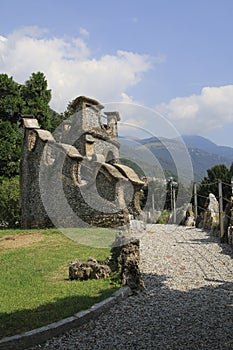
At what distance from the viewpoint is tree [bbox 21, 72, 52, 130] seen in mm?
29406

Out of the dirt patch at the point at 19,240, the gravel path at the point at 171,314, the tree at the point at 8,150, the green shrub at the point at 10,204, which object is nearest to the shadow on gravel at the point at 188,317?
the gravel path at the point at 171,314

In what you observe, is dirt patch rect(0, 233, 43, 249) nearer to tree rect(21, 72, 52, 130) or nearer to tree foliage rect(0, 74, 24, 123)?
tree foliage rect(0, 74, 24, 123)

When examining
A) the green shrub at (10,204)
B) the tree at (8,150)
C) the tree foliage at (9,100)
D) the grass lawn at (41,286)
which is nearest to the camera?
the grass lawn at (41,286)

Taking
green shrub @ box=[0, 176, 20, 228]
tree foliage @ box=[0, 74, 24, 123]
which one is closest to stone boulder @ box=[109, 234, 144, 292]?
green shrub @ box=[0, 176, 20, 228]

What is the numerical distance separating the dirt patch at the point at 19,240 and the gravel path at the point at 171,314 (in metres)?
4.43

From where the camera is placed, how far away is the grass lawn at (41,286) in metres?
5.05

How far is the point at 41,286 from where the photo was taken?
6.78 metres

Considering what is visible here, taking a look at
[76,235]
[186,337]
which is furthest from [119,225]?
[186,337]

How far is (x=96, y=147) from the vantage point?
20.1m

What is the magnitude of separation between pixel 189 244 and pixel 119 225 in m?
3.30

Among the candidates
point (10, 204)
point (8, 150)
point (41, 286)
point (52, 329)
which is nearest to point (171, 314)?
point (52, 329)

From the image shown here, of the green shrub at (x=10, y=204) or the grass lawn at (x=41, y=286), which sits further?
the green shrub at (x=10, y=204)

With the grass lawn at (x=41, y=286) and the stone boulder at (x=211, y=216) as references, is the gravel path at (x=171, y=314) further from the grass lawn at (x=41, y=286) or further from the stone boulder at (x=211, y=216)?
the stone boulder at (x=211, y=216)

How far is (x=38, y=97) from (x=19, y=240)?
62.9ft
